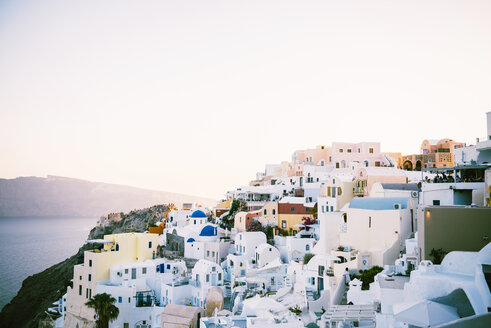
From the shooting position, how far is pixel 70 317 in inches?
1160

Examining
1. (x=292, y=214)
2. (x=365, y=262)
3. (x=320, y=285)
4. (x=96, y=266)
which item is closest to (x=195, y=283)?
→ (x=96, y=266)

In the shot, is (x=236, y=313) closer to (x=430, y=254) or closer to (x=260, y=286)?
(x=260, y=286)

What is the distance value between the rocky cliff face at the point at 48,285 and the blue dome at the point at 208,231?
17.3 metres

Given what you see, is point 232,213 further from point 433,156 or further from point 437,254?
point 437,254

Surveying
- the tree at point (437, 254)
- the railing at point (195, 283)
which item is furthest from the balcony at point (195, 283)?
the tree at point (437, 254)

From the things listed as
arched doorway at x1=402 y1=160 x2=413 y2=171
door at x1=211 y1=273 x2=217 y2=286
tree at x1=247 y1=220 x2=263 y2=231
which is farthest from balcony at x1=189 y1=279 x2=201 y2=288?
arched doorway at x1=402 y1=160 x2=413 y2=171

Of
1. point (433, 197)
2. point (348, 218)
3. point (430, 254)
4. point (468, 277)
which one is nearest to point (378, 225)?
point (348, 218)

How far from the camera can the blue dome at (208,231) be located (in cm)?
3494

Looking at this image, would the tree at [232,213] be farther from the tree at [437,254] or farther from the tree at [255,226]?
the tree at [437,254]

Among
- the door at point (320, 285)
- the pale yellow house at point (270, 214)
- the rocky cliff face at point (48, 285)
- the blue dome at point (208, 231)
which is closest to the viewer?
the door at point (320, 285)

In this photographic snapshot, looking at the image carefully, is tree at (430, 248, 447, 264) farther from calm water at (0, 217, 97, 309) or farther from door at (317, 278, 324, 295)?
calm water at (0, 217, 97, 309)

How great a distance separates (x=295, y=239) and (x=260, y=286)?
5146mm

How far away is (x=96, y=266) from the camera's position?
2825 centimetres

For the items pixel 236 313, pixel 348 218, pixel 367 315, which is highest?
pixel 348 218
